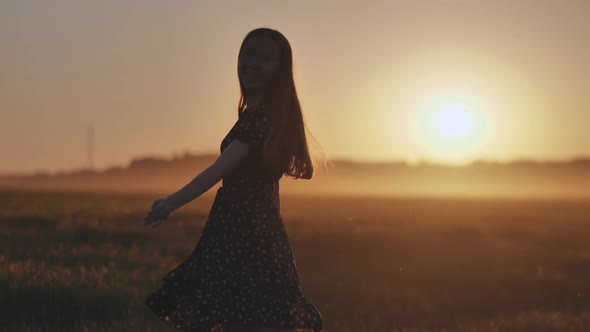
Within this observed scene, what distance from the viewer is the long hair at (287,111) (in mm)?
4180

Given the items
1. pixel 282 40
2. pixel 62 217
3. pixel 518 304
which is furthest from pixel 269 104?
pixel 62 217

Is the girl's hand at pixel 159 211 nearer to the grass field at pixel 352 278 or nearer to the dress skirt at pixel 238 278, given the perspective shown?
the dress skirt at pixel 238 278

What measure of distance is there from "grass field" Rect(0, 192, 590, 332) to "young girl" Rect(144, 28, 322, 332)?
2470 millimetres

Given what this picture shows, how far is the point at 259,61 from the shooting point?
4.18 meters

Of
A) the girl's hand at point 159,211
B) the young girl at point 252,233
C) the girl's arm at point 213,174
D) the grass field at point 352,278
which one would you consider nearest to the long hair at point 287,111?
the young girl at point 252,233

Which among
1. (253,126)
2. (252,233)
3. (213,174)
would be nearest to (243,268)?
(252,233)

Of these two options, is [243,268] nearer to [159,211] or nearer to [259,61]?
[159,211]

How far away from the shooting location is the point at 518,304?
9070 millimetres

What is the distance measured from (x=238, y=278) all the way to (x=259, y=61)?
1.12 meters

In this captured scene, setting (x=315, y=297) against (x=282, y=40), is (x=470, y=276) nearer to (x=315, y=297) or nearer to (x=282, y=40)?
(x=315, y=297)

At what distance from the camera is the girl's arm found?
3770 millimetres

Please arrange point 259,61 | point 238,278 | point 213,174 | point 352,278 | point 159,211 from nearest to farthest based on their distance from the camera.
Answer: point 159,211 < point 213,174 < point 238,278 < point 259,61 < point 352,278

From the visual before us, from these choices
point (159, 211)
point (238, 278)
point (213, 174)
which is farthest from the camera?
point (238, 278)

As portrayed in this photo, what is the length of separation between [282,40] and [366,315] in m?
4.17
